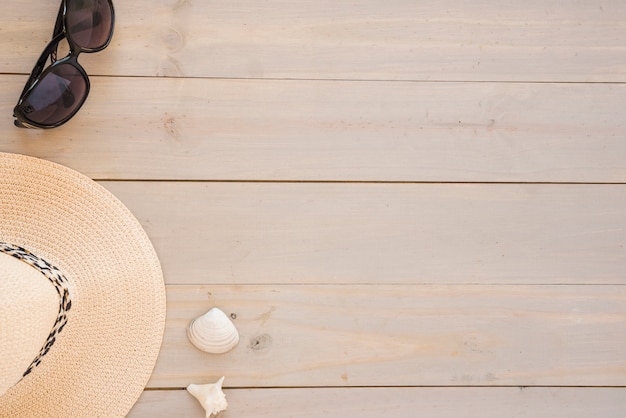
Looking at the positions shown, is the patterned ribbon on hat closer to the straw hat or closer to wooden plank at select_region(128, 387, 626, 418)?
the straw hat

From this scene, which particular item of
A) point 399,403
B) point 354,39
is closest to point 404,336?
point 399,403

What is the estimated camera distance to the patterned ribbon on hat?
2.07 ft

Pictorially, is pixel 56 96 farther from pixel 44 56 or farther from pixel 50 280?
pixel 50 280

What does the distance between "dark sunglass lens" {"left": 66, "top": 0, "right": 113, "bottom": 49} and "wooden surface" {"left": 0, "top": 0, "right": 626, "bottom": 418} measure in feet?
0.09

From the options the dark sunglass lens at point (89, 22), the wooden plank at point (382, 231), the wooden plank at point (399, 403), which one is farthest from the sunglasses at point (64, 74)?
the wooden plank at point (399, 403)

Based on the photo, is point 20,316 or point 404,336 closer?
point 20,316

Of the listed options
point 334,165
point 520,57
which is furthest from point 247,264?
point 520,57

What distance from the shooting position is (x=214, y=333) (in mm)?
724

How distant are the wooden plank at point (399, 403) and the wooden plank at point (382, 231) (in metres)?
0.14

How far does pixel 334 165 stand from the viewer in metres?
0.78

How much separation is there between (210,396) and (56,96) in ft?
1.36

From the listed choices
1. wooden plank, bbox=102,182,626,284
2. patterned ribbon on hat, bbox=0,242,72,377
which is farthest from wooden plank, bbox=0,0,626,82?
patterned ribbon on hat, bbox=0,242,72,377

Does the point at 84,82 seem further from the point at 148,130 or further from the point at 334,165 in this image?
the point at 334,165

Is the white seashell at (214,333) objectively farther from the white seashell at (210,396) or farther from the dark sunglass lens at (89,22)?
the dark sunglass lens at (89,22)
